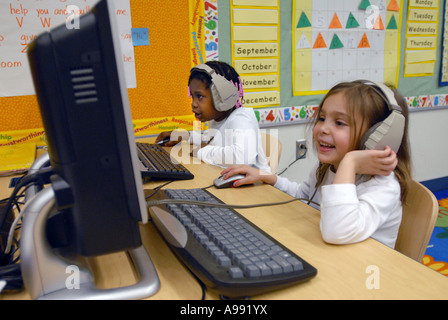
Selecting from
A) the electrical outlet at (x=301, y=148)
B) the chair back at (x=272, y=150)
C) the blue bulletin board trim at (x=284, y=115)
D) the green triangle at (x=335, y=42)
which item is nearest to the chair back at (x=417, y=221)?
the chair back at (x=272, y=150)

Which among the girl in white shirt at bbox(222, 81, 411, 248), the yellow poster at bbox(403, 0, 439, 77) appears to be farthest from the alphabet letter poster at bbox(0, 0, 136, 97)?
the yellow poster at bbox(403, 0, 439, 77)

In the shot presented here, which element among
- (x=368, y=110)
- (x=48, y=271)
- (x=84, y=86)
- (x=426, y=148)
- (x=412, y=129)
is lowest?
(x=426, y=148)

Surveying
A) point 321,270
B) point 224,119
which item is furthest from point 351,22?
point 321,270

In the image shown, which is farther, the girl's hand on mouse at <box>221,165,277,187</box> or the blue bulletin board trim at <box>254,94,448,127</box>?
the blue bulletin board trim at <box>254,94,448,127</box>

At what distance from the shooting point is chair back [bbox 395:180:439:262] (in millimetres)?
711

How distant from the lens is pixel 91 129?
1.32ft

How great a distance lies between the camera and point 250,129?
1.41 metres

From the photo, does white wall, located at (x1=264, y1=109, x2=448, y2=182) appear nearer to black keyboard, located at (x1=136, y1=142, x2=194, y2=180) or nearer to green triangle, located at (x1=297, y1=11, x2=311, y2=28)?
green triangle, located at (x1=297, y1=11, x2=311, y2=28)

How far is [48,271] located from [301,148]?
1.74 meters

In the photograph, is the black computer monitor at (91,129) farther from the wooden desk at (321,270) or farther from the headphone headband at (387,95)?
the headphone headband at (387,95)

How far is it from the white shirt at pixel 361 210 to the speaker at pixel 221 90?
2.40 ft

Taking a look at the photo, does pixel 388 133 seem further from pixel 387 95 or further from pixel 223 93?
pixel 223 93
